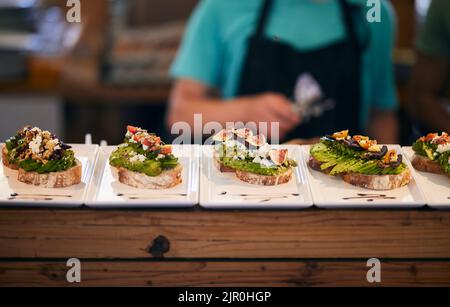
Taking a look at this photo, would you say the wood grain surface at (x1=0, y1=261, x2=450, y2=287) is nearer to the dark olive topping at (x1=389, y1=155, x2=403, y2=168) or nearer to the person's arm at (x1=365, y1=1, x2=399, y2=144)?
A: the dark olive topping at (x1=389, y1=155, x2=403, y2=168)

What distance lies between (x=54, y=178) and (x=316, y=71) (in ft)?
5.49

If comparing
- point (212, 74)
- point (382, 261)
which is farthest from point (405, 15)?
point (382, 261)

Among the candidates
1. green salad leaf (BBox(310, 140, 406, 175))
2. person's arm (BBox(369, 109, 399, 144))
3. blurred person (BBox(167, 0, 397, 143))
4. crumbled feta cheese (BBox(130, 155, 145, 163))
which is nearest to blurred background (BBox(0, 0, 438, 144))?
person's arm (BBox(369, 109, 399, 144))

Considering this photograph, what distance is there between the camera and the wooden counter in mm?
2295

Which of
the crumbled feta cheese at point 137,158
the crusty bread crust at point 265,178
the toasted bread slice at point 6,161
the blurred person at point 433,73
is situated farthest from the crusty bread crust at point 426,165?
the toasted bread slice at point 6,161

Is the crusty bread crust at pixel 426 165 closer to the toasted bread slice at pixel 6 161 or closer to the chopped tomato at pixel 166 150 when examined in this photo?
the chopped tomato at pixel 166 150

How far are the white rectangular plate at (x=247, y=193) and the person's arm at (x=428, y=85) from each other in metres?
1.34

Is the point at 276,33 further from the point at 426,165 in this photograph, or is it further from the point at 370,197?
the point at 370,197

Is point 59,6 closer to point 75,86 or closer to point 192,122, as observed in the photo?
point 75,86

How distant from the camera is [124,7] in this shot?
5199 millimetres

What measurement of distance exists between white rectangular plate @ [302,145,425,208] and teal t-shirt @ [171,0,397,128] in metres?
1.30

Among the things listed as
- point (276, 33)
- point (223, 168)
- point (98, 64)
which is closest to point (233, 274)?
point (223, 168)

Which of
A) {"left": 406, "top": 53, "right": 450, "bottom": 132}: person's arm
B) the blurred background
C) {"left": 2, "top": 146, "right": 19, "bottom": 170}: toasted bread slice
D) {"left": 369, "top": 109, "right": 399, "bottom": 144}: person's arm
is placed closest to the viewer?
{"left": 2, "top": 146, "right": 19, "bottom": 170}: toasted bread slice
